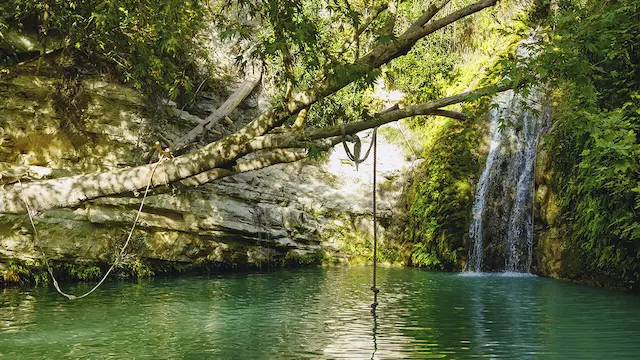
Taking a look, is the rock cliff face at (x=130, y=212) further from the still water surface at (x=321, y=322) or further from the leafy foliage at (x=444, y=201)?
→ the leafy foliage at (x=444, y=201)

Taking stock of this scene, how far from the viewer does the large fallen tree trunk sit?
21.6 feet

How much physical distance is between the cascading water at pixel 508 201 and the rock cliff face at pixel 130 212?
367 cm

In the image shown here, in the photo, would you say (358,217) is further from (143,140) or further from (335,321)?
(335,321)

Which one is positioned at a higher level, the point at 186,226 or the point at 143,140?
the point at 143,140

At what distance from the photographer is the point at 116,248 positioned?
1227 cm

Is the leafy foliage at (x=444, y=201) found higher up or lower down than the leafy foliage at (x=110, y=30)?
lower down

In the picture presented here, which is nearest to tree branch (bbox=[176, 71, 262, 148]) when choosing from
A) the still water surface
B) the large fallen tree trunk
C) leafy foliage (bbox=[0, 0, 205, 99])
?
leafy foliage (bbox=[0, 0, 205, 99])

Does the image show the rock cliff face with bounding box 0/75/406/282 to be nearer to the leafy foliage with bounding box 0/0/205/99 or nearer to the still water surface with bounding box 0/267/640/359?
the leafy foliage with bounding box 0/0/205/99

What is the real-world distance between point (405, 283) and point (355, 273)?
7.53 feet

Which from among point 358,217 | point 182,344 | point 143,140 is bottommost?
point 182,344

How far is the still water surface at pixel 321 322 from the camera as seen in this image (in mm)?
5836

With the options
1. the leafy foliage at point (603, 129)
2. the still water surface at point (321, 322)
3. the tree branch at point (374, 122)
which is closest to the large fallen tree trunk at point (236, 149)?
the tree branch at point (374, 122)

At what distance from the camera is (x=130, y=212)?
40.5 feet

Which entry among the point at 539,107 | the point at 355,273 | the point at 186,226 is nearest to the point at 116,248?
the point at 186,226
